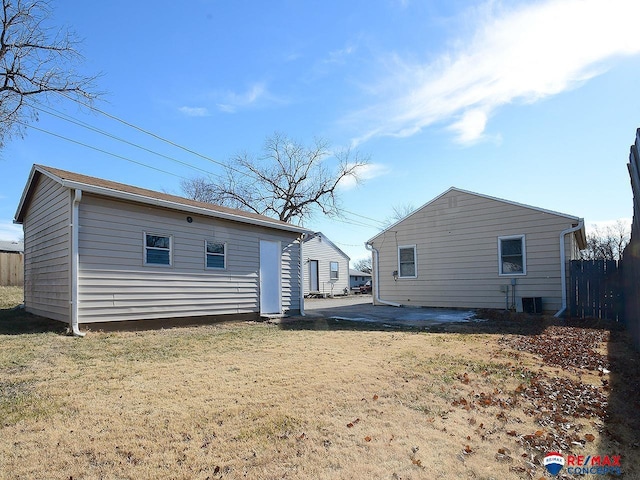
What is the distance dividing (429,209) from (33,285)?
1291 cm

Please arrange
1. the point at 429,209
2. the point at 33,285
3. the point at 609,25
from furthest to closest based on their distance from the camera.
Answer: the point at 429,209, the point at 33,285, the point at 609,25

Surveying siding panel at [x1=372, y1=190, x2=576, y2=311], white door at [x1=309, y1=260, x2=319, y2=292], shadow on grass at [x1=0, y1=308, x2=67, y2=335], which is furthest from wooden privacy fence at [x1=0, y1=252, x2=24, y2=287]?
siding panel at [x1=372, y1=190, x2=576, y2=311]

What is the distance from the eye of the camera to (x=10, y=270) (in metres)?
20.2

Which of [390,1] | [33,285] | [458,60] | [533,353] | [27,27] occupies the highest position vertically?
[27,27]

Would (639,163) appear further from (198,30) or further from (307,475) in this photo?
(198,30)

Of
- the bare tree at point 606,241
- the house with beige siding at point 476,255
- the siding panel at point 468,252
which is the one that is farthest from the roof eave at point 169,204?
the bare tree at point 606,241

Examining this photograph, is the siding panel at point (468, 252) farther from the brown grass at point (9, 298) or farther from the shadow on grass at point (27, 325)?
the brown grass at point (9, 298)

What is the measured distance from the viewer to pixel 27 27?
42.9 ft

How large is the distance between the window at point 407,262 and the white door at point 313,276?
12907mm

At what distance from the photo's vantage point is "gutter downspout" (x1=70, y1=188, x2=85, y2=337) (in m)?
7.63

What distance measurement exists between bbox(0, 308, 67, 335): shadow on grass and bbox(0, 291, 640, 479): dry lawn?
1.67 metres

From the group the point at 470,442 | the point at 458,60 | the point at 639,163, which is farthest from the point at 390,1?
the point at 470,442

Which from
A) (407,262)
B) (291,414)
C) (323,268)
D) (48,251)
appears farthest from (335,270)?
(291,414)

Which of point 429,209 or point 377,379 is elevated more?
point 429,209
